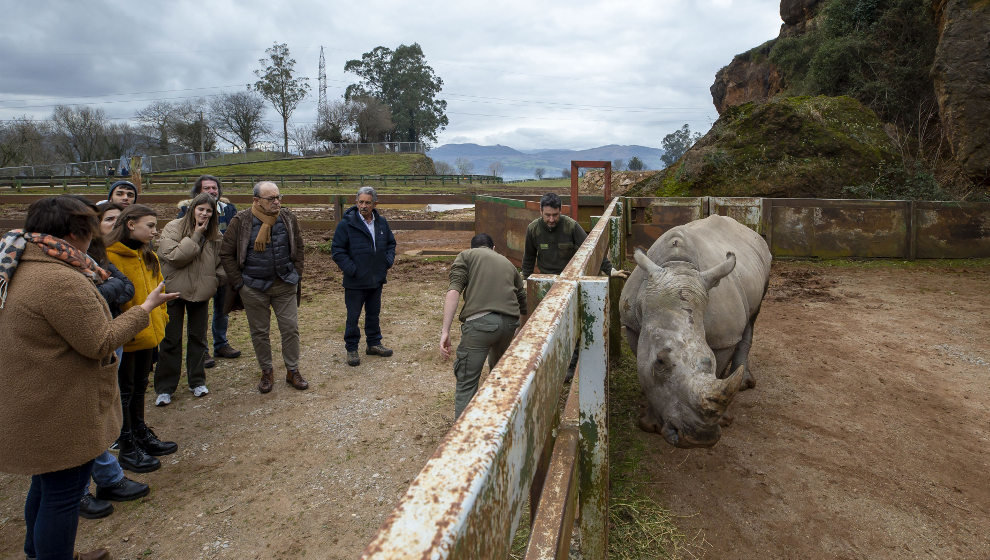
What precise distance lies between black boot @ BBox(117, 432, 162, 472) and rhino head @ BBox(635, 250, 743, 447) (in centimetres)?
340

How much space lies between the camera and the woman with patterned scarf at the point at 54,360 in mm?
2420

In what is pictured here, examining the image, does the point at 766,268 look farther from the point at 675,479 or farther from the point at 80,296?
the point at 80,296

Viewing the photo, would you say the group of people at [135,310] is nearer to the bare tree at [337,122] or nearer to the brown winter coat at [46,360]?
the brown winter coat at [46,360]

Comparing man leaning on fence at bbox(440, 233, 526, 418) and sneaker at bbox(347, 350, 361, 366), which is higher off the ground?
man leaning on fence at bbox(440, 233, 526, 418)

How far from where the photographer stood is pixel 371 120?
2376 inches

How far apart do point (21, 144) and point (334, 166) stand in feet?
81.7

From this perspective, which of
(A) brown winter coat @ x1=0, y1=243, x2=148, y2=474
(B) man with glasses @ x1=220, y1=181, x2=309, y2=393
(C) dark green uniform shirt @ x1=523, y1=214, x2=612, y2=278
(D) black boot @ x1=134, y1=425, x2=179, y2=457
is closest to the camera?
(A) brown winter coat @ x1=0, y1=243, x2=148, y2=474

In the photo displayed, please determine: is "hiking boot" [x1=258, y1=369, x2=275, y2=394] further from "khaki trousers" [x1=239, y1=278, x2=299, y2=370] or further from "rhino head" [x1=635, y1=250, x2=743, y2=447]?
"rhino head" [x1=635, y1=250, x2=743, y2=447]

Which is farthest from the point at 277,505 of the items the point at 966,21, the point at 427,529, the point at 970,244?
the point at 966,21

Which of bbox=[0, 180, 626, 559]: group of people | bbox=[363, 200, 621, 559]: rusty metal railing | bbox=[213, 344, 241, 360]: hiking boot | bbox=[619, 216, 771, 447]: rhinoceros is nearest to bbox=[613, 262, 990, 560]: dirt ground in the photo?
bbox=[619, 216, 771, 447]: rhinoceros

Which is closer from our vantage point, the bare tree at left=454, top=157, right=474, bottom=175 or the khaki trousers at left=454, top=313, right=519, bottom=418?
the khaki trousers at left=454, top=313, right=519, bottom=418

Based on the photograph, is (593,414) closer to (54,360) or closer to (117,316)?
(54,360)

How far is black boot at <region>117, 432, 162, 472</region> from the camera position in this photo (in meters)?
3.84

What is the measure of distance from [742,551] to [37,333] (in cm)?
357
